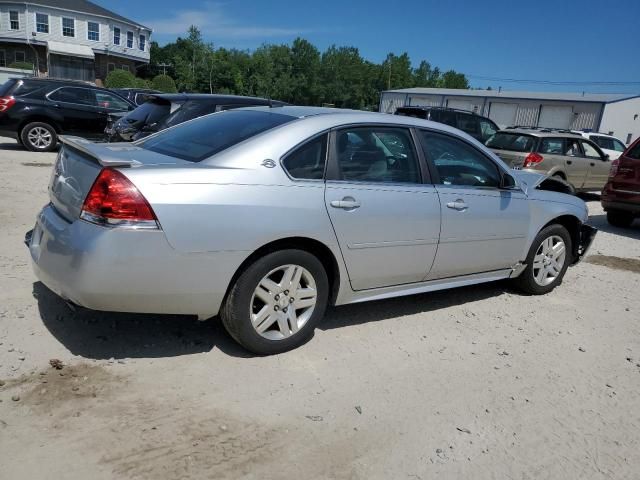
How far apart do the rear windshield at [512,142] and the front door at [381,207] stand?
26.1 feet

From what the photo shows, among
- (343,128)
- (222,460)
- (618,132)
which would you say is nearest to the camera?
(222,460)

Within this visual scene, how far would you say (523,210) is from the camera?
4.97 meters

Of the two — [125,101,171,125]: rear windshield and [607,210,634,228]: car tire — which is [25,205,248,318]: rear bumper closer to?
[125,101,171,125]: rear windshield

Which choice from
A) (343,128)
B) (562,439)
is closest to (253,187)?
(343,128)

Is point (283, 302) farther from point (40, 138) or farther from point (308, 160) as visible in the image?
point (40, 138)

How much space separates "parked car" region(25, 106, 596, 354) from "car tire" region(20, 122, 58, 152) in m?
9.99

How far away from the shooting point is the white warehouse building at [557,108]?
36562mm

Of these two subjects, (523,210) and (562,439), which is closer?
(562,439)

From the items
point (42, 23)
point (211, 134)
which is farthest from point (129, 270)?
point (42, 23)

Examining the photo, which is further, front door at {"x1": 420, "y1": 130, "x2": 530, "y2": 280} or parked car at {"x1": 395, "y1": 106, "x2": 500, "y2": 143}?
parked car at {"x1": 395, "y1": 106, "x2": 500, "y2": 143}

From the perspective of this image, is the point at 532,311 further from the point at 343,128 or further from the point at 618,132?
the point at 618,132

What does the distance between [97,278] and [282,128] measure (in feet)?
4.97

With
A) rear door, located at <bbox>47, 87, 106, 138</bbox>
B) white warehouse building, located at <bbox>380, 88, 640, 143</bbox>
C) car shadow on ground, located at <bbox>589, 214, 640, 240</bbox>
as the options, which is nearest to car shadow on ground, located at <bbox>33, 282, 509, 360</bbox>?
car shadow on ground, located at <bbox>589, 214, 640, 240</bbox>

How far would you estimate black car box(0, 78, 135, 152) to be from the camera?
12.3m
